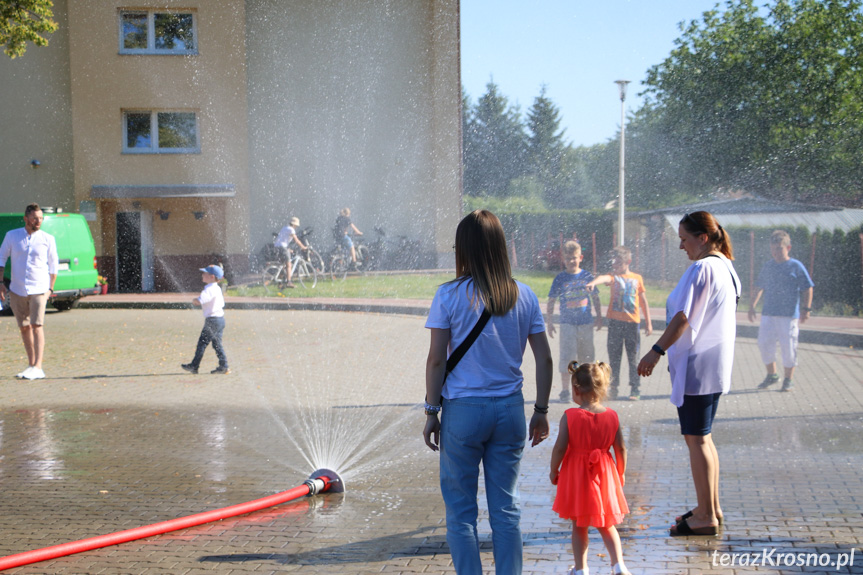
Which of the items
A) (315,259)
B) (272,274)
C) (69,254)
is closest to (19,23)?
(69,254)

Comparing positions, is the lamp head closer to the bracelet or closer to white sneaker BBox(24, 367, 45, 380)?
white sneaker BBox(24, 367, 45, 380)

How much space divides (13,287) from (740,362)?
9437 millimetres

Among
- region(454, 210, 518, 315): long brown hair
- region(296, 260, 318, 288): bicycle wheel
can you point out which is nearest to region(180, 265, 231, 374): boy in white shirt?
region(454, 210, 518, 315): long brown hair

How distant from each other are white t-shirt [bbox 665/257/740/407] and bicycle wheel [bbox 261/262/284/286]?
1879 centimetres

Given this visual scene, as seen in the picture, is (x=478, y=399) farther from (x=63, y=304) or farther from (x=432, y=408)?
(x=63, y=304)

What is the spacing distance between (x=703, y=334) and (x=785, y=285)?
4821mm

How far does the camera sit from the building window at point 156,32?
25.0 meters

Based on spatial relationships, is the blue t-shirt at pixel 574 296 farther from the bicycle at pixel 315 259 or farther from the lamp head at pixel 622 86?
the bicycle at pixel 315 259

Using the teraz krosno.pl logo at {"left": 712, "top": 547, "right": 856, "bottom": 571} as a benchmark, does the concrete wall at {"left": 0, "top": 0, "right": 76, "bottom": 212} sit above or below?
above

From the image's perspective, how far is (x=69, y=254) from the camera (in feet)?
61.1

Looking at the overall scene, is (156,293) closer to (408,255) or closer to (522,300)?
(408,255)

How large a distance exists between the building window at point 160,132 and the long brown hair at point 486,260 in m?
23.1

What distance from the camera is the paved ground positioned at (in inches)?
168

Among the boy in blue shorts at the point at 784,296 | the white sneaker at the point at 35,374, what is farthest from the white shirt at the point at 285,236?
the boy in blue shorts at the point at 784,296
